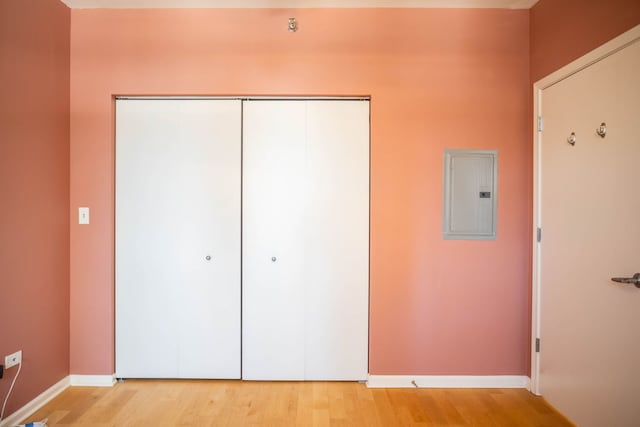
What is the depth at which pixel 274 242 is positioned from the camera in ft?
7.34

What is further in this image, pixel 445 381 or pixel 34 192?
pixel 445 381

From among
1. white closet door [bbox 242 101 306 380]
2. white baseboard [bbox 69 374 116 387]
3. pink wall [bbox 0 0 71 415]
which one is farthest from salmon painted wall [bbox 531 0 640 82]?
white baseboard [bbox 69 374 116 387]

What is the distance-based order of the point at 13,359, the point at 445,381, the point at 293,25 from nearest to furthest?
the point at 13,359, the point at 293,25, the point at 445,381

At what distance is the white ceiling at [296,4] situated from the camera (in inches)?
84.0

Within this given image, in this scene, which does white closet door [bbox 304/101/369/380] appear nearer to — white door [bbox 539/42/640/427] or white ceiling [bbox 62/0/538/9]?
white ceiling [bbox 62/0/538/9]

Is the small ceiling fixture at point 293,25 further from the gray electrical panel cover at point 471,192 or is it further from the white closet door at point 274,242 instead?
Answer: the gray electrical panel cover at point 471,192

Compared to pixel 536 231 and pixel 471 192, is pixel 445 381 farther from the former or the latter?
pixel 471 192

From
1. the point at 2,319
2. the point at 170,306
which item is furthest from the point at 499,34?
the point at 2,319

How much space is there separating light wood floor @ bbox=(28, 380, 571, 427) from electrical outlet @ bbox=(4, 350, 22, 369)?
1.29 ft

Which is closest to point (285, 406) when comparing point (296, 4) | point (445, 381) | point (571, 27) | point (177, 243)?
point (445, 381)

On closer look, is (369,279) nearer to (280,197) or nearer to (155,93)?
(280,197)

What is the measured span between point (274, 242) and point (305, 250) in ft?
0.82

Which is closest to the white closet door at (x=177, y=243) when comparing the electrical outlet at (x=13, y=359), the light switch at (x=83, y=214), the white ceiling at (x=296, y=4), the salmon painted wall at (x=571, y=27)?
the light switch at (x=83, y=214)

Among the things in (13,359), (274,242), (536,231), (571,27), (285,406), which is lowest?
(285,406)
